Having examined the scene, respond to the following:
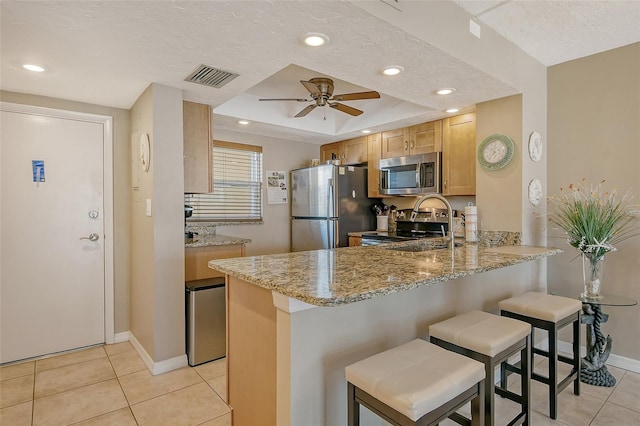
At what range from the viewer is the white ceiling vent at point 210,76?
2.30 meters

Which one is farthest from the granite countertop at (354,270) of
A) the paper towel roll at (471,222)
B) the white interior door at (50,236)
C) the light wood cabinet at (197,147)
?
the white interior door at (50,236)

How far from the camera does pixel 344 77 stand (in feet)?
7.63

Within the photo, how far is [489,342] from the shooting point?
1510 mm

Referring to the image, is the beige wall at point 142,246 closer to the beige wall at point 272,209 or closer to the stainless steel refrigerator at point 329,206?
the beige wall at point 272,209

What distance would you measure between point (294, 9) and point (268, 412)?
1.75 m

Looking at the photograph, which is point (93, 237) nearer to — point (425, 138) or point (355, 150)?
point (355, 150)

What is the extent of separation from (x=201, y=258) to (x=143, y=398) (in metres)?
1.11

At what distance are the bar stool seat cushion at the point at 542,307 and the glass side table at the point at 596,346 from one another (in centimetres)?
40

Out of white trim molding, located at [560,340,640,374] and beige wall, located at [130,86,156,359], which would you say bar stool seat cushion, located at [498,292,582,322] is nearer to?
white trim molding, located at [560,340,640,374]

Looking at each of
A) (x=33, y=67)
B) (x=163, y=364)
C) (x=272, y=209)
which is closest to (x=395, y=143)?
(x=272, y=209)

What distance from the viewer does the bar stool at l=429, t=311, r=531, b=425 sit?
1490mm

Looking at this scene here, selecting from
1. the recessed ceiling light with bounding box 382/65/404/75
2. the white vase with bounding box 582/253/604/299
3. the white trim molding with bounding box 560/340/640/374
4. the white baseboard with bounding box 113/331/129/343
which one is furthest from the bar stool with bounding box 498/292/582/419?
the white baseboard with bounding box 113/331/129/343

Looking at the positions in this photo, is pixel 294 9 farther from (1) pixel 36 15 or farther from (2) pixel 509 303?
(2) pixel 509 303

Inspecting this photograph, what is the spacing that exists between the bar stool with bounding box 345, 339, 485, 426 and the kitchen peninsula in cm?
21
